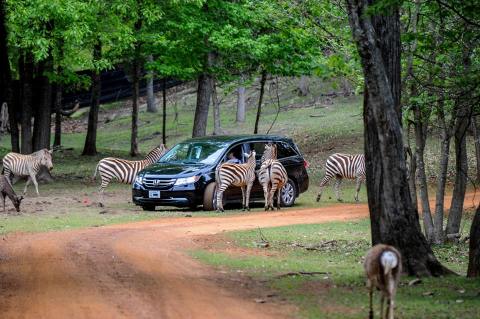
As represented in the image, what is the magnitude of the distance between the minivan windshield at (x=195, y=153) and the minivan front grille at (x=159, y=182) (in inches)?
42.8

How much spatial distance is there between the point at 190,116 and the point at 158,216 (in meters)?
31.5

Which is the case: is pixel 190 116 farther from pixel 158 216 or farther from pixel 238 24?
pixel 158 216

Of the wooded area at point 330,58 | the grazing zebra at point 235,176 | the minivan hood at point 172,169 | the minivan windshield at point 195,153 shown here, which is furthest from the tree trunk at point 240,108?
the minivan hood at point 172,169

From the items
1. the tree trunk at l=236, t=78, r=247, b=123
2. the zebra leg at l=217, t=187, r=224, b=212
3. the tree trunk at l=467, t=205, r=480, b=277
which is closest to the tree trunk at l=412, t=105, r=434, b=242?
the tree trunk at l=467, t=205, r=480, b=277

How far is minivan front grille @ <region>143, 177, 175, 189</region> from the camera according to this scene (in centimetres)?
2309

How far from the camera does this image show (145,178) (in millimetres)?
23453

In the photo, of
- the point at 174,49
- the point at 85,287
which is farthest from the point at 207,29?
the point at 85,287

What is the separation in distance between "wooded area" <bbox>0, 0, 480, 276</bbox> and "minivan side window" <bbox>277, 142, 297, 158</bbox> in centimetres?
266

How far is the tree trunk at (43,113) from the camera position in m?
33.8

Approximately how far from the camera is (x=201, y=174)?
23.3m

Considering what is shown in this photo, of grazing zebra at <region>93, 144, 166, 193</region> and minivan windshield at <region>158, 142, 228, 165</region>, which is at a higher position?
minivan windshield at <region>158, 142, 228, 165</region>

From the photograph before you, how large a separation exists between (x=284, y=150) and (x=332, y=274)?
42.2ft

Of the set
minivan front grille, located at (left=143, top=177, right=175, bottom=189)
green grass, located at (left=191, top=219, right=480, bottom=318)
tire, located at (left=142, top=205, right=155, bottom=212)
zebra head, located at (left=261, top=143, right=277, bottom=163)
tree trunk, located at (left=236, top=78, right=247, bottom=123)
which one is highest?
tree trunk, located at (left=236, top=78, right=247, bottom=123)

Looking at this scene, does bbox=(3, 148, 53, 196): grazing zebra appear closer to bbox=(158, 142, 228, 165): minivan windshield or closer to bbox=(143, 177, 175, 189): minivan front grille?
bbox=(158, 142, 228, 165): minivan windshield
